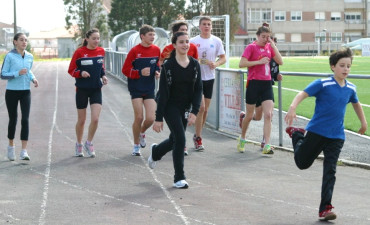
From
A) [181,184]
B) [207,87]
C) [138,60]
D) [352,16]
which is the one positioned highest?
[352,16]

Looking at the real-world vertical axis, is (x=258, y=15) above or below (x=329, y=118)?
above

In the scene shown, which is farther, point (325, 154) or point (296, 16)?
point (296, 16)

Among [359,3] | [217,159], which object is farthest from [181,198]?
[359,3]

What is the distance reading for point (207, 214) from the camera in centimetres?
773

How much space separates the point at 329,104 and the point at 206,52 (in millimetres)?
5179

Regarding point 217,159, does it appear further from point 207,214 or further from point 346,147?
point 207,214

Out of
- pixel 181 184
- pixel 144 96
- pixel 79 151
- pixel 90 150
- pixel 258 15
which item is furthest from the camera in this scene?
pixel 258 15

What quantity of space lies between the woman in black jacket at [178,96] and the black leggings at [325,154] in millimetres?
1735

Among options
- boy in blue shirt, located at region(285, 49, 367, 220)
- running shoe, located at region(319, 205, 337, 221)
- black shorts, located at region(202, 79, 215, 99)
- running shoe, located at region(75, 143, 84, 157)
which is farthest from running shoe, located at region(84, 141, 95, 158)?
running shoe, located at region(319, 205, 337, 221)

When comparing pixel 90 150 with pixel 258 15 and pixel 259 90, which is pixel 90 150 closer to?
pixel 259 90

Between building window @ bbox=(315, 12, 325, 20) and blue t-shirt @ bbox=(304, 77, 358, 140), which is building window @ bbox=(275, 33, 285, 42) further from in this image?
blue t-shirt @ bbox=(304, 77, 358, 140)

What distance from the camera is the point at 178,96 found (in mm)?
9375

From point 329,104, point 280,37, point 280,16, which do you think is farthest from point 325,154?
point 280,16

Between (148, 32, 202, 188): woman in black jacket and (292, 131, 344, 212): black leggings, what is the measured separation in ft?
5.69
